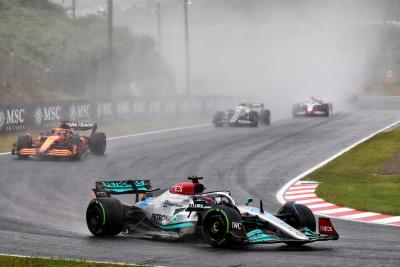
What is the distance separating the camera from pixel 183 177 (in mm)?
27594

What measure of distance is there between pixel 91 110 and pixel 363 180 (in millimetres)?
24343

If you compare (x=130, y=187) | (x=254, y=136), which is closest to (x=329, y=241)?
(x=130, y=187)

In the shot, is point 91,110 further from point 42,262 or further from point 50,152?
point 42,262

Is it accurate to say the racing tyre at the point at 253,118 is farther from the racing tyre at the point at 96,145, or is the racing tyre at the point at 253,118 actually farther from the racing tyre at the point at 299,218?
the racing tyre at the point at 299,218

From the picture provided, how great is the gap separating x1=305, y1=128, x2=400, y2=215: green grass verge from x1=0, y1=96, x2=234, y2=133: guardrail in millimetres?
Result: 15907

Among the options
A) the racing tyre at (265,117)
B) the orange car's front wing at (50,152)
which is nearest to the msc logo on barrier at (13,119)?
the orange car's front wing at (50,152)

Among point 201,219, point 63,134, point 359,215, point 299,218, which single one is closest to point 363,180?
point 359,215

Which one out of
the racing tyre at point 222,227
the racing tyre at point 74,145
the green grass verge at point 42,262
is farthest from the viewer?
the racing tyre at point 74,145

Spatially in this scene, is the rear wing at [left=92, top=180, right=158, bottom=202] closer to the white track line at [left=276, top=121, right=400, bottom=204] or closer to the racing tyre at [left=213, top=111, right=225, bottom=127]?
the white track line at [left=276, top=121, right=400, bottom=204]

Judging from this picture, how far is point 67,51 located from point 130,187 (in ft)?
169

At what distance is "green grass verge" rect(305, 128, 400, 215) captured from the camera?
71.1 ft

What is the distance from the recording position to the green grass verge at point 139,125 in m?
39.8

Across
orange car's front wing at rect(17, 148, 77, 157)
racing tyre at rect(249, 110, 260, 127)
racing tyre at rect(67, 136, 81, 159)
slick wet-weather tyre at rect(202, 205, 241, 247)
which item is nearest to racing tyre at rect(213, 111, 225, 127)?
racing tyre at rect(249, 110, 260, 127)

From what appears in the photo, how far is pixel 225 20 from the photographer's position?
413 ft
